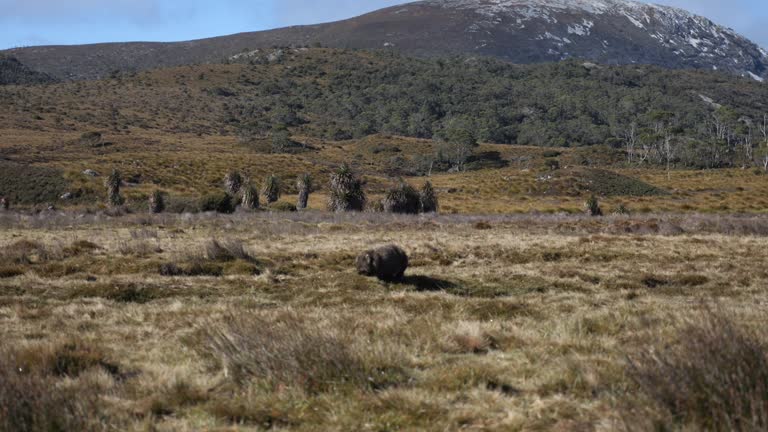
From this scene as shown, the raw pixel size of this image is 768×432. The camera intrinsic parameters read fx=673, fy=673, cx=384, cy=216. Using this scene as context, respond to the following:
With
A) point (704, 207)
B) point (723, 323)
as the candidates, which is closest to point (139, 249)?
point (723, 323)

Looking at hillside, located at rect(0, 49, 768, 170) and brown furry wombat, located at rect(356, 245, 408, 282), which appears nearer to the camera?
brown furry wombat, located at rect(356, 245, 408, 282)

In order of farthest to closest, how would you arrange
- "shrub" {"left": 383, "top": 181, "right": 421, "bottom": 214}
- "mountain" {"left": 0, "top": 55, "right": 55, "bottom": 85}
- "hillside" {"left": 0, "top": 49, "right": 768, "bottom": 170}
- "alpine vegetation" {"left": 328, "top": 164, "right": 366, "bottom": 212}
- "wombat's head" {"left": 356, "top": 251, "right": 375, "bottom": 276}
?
"mountain" {"left": 0, "top": 55, "right": 55, "bottom": 85} < "hillside" {"left": 0, "top": 49, "right": 768, "bottom": 170} < "alpine vegetation" {"left": 328, "top": 164, "right": 366, "bottom": 212} < "shrub" {"left": 383, "top": 181, "right": 421, "bottom": 214} < "wombat's head" {"left": 356, "top": 251, "right": 375, "bottom": 276}

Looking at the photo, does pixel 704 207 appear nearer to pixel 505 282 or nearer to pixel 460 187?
pixel 460 187

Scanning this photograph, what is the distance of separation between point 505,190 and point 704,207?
23.1 meters

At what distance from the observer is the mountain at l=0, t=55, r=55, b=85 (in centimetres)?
16475

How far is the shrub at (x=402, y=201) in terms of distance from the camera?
1850 inches

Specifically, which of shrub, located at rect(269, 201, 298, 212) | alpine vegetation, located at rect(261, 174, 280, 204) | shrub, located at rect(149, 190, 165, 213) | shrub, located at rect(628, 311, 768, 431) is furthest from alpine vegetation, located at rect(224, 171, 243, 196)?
shrub, located at rect(628, 311, 768, 431)

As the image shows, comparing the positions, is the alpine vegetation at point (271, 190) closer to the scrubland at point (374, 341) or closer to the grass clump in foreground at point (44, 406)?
the scrubland at point (374, 341)

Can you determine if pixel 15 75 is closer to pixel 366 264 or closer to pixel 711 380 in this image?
pixel 366 264

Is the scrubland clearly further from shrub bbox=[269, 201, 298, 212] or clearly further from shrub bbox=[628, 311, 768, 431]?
shrub bbox=[269, 201, 298, 212]

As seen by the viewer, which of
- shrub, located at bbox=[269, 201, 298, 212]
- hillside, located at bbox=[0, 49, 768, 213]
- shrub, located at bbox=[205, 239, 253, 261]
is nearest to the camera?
shrub, located at bbox=[205, 239, 253, 261]

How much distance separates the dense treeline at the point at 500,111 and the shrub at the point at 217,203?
2929 inches

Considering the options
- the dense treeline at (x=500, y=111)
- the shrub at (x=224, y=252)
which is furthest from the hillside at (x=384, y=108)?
the shrub at (x=224, y=252)

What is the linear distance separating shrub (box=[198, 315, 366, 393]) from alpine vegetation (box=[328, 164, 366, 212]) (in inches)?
1547
